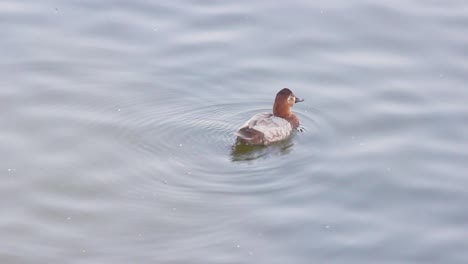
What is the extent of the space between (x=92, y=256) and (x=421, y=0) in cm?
857

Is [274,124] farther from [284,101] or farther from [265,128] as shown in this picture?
[284,101]

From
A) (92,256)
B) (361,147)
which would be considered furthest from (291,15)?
(92,256)

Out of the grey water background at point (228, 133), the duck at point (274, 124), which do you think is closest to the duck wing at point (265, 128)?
the duck at point (274, 124)

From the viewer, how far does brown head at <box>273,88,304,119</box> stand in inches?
510

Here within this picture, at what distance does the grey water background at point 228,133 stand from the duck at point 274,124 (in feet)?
0.64

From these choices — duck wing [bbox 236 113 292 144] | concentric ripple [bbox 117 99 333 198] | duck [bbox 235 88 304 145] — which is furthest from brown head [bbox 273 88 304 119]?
concentric ripple [bbox 117 99 333 198]

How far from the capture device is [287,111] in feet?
42.4

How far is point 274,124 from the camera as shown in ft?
41.8

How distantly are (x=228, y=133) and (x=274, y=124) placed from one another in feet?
1.93

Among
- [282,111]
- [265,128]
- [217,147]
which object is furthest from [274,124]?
[217,147]

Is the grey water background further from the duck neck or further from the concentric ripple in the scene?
the duck neck

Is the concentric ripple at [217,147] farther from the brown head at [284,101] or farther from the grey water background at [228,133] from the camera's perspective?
the brown head at [284,101]

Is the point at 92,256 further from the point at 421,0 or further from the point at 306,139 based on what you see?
the point at 421,0

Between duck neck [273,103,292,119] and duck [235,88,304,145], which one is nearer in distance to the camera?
duck [235,88,304,145]
